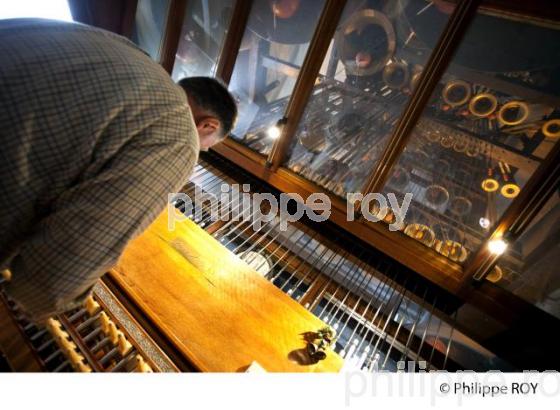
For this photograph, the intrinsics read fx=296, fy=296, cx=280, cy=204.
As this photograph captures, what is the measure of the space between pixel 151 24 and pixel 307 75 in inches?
92.4

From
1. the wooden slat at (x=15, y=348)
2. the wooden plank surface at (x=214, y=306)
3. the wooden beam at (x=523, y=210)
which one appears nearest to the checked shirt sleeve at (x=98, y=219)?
the wooden slat at (x=15, y=348)

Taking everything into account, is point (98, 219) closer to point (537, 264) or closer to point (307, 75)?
point (307, 75)

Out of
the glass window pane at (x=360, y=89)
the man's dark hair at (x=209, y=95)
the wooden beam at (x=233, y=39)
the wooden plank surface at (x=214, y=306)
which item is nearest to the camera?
the man's dark hair at (x=209, y=95)

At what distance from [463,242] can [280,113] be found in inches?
87.7

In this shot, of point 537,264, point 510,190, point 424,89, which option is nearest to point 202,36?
point 424,89

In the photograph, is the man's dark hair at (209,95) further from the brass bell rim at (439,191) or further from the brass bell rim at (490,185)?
the brass bell rim at (490,185)

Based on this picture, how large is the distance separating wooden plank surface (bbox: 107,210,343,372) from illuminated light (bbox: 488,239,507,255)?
4.78 feet

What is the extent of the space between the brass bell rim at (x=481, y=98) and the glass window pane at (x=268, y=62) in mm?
1617

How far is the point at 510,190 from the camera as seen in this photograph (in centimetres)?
237

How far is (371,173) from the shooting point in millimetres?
2713

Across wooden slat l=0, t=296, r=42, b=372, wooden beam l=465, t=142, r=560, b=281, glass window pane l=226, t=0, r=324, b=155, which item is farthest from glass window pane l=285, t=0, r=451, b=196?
wooden slat l=0, t=296, r=42, b=372

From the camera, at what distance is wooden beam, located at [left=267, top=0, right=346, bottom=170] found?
271cm

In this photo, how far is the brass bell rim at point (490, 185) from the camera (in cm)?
247

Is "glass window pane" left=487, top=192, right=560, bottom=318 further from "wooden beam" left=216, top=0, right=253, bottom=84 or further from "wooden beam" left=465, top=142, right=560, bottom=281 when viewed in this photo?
"wooden beam" left=216, top=0, right=253, bottom=84
